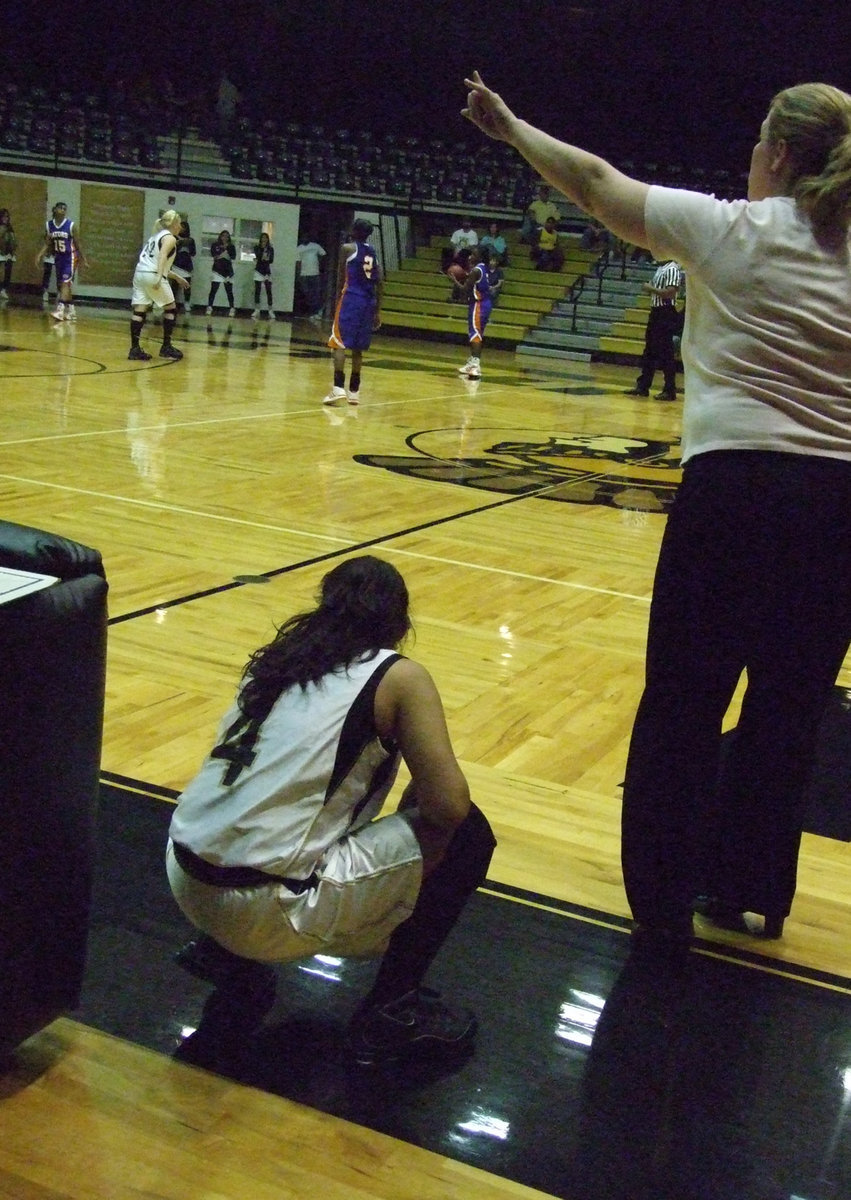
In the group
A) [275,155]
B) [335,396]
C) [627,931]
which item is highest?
[275,155]

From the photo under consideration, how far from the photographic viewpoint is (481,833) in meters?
2.15

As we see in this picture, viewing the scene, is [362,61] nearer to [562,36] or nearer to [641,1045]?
[562,36]

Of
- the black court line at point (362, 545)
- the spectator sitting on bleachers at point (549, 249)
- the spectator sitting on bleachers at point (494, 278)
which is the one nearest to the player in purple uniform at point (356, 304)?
the black court line at point (362, 545)

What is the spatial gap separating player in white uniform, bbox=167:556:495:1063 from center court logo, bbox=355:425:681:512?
18.6 feet

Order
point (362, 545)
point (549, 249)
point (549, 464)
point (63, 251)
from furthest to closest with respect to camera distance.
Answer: point (549, 249) → point (63, 251) → point (549, 464) → point (362, 545)

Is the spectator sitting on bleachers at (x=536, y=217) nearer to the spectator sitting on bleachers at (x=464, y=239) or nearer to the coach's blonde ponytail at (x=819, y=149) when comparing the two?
the spectator sitting on bleachers at (x=464, y=239)

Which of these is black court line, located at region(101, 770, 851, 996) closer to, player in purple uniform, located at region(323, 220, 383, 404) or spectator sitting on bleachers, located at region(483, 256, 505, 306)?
player in purple uniform, located at region(323, 220, 383, 404)

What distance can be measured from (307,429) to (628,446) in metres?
2.53

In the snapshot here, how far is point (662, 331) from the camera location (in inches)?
565

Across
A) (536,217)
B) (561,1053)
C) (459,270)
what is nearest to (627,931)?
(561,1053)

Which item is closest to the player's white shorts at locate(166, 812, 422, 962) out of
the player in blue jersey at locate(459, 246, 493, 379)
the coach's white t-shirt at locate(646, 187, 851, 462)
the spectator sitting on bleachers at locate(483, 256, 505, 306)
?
the coach's white t-shirt at locate(646, 187, 851, 462)

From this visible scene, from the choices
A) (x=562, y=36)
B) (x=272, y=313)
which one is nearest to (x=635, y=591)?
(x=272, y=313)

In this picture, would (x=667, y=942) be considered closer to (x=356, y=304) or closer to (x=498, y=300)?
(x=356, y=304)

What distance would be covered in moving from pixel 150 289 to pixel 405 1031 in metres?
11.3
